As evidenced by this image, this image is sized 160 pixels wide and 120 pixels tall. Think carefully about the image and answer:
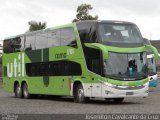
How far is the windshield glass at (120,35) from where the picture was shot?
78.3 feet

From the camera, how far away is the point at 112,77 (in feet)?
76.9

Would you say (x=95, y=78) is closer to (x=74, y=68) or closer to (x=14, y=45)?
(x=74, y=68)

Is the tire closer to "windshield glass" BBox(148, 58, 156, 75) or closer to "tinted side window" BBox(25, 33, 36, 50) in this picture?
"tinted side window" BBox(25, 33, 36, 50)

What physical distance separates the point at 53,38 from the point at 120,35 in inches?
183

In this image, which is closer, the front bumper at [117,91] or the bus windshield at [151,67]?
the front bumper at [117,91]

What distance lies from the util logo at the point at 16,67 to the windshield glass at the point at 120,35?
882 centimetres

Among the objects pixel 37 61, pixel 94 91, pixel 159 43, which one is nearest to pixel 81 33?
pixel 94 91

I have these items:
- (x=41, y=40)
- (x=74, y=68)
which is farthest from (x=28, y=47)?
(x=74, y=68)

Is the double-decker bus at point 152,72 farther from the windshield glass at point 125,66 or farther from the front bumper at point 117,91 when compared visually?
the front bumper at point 117,91

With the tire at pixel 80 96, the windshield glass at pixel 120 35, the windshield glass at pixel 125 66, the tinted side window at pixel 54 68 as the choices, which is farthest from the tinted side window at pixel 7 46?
the windshield glass at pixel 125 66

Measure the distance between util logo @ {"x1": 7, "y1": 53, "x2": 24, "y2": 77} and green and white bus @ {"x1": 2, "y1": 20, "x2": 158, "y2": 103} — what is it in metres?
2.80

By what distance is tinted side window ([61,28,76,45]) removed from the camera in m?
25.6

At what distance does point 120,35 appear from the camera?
79.4 ft

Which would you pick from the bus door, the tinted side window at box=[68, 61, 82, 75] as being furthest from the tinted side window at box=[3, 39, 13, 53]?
the bus door
